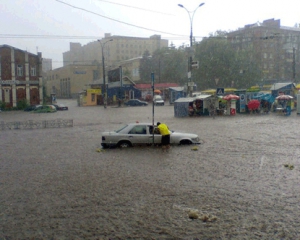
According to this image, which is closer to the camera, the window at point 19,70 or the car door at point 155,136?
the car door at point 155,136

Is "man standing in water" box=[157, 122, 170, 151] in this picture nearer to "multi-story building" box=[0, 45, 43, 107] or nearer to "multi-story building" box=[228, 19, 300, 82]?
"multi-story building" box=[0, 45, 43, 107]

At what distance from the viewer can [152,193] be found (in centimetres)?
880

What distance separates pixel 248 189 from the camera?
355 inches

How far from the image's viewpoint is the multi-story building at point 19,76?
55469mm

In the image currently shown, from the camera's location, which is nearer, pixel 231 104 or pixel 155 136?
pixel 155 136

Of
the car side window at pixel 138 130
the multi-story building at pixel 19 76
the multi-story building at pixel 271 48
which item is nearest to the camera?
the car side window at pixel 138 130

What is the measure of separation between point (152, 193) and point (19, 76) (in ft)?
173

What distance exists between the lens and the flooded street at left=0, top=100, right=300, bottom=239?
6.49m

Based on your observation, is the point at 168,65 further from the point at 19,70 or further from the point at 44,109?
the point at 44,109

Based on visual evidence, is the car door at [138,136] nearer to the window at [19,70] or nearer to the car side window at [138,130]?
the car side window at [138,130]

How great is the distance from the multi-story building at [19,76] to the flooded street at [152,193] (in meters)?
42.8

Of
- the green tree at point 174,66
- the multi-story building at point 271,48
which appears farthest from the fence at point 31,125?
the multi-story building at point 271,48

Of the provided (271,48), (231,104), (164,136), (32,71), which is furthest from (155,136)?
(271,48)

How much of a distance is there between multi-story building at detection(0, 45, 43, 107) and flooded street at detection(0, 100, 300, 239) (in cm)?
4276
